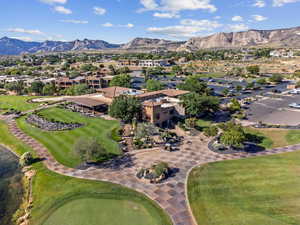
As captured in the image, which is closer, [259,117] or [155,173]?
[155,173]

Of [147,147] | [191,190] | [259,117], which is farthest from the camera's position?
[259,117]

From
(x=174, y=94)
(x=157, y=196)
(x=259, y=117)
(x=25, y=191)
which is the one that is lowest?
(x=25, y=191)

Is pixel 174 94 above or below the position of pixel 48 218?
above

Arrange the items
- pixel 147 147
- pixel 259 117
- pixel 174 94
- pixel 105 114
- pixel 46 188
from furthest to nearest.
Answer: pixel 174 94, pixel 105 114, pixel 259 117, pixel 147 147, pixel 46 188

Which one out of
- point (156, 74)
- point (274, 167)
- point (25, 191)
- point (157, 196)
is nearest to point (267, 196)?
point (274, 167)

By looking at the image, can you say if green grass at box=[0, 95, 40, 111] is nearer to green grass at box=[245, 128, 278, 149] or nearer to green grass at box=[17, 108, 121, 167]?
green grass at box=[17, 108, 121, 167]

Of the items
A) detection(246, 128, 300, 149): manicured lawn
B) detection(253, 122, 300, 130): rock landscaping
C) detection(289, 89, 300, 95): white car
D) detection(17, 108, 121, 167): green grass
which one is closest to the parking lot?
detection(253, 122, 300, 130): rock landscaping

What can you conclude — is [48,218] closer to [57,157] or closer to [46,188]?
[46,188]

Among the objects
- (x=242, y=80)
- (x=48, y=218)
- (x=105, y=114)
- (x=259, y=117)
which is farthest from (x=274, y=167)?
(x=242, y=80)
